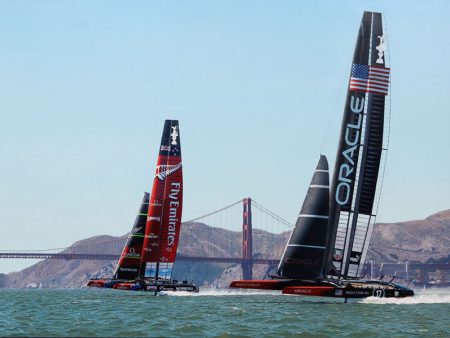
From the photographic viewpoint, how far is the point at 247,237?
151125 millimetres

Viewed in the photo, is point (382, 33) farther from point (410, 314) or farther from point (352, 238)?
point (410, 314)

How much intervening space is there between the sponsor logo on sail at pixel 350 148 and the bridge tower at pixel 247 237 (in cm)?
10038

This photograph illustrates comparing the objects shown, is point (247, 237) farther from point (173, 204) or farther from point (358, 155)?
point (358, 155)

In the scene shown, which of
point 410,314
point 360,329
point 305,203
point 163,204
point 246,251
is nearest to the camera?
point 360,329

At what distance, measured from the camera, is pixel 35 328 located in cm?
2475

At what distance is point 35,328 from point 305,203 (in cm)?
1167

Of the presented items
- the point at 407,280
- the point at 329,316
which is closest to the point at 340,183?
the point at 329,316

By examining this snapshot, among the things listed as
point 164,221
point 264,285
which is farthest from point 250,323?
point 164,221

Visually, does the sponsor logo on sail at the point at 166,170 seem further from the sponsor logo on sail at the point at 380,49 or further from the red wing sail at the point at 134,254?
the sponsor logo on sail at the point at 380,49

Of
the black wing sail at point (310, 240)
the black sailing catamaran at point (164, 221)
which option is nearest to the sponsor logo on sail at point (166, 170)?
the black sailing catamaran at point (164, 221)

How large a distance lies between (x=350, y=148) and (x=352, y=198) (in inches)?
67.2

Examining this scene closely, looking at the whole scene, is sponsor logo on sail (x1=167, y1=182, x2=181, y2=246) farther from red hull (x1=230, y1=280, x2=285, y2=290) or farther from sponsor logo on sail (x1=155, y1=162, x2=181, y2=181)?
red hull (x1=230, y1=280, x2=285, y2=290)

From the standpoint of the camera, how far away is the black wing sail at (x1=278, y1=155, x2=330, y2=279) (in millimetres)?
32469

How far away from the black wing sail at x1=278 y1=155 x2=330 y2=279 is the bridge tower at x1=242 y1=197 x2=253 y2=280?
9992 centimetres
